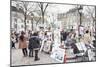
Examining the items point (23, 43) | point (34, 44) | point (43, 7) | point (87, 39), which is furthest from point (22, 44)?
point (87, 39)

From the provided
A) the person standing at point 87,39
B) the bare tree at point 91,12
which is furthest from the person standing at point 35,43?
the bare tree at point 91,12

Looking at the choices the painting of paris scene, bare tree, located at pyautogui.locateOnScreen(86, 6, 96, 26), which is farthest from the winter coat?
bare tree, located at pyautogui.locateOnScreen(86, 6, 96, 26)

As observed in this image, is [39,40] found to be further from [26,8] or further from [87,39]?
[87,39]

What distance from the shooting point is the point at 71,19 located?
84.4 inches

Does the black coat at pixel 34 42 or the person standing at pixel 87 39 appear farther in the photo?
the person standing at pixel 87 39

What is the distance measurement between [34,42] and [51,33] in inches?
8.7

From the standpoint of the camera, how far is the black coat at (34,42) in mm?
2016

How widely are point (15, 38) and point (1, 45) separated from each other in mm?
164

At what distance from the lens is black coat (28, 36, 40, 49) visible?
79.4 inches

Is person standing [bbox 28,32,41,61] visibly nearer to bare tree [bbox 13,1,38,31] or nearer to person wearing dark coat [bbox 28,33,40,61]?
person wearing dark coat [bbox 28,33,40,61]

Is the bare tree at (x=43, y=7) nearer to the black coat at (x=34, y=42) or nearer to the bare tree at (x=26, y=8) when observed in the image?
the bare tree at (x=26, y=8)

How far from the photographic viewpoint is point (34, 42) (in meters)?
2.03

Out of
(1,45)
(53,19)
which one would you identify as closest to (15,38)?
(1,45)

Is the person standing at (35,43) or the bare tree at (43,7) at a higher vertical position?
the bare tree at (43,7)
